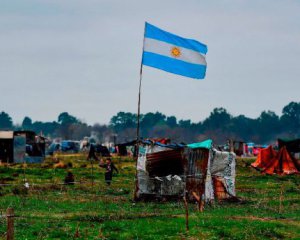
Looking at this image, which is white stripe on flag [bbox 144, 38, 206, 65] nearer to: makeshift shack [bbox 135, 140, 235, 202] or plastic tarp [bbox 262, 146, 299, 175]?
makeshift shack [bbox 135, 140, 235, 202]

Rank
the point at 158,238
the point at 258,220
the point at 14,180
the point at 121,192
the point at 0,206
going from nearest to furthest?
the point at 158,238 < the point at 258,220 < the point at 0,206 < the point at 121,192 < the point at 14,180

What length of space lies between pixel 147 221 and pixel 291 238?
156 inches

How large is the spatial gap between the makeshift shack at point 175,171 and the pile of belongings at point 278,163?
25.3 metres

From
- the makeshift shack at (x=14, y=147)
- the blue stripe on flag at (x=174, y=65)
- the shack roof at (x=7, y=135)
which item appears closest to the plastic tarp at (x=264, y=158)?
the makeshift shack at (x=14, y=147)

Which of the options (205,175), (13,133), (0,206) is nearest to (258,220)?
(205,175)

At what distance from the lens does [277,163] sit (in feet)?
174

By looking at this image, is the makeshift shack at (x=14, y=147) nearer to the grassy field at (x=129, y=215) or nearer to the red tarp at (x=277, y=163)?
the red tarp at (x=277, y=163)

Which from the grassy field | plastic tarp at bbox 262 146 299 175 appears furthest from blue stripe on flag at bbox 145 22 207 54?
plastic tarp at bbox 262 146 299 175

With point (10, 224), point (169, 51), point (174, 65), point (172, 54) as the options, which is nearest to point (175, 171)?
point (174, 65)

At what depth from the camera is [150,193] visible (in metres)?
26.7

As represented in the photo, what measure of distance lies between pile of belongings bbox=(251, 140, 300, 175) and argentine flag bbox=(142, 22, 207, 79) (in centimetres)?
2558

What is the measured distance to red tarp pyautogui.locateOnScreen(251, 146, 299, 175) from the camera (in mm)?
52125

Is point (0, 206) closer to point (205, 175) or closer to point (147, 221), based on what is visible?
point (147, 221)

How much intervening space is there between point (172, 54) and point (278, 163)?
2835 cm
